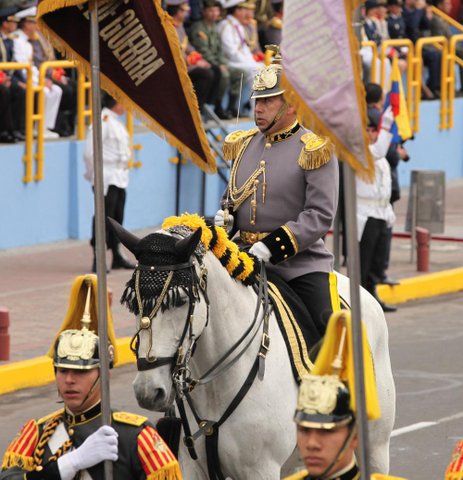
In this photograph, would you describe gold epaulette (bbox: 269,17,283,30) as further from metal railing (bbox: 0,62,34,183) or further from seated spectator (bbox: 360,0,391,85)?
metal railing (bbox: 0,62,34,183)

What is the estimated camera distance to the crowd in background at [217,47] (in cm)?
2133

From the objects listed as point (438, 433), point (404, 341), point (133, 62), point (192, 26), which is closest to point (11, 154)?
point (192, 26)

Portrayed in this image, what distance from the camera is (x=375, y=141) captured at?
1741 cm

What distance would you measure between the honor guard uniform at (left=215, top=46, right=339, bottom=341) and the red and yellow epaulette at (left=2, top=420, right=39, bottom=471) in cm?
246

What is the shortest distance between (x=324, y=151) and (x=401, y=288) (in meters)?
9.60

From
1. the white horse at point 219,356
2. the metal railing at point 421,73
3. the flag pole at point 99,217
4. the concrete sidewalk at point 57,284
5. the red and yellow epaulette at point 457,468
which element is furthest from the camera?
the metal railing at point 421,73

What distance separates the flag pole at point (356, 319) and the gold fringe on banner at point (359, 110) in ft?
0.11

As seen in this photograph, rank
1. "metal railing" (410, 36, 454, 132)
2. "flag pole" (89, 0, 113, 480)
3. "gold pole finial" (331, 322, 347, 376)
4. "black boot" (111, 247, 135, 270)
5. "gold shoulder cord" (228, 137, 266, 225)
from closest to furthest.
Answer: "gold pole finial" (331, 322, 347, 376) < "flag pole" (89, 0, 113, 480) < "gold shoulder cord" (228, 137, 266, 225) < "black boot" (111, 247, 135, 270) < "metal railing" (410, 36, 454, 132)

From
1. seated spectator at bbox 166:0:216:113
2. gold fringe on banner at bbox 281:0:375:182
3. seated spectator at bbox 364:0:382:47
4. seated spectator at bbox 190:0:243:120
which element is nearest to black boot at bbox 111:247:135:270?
seated spectator at bbox 166:0:216:113

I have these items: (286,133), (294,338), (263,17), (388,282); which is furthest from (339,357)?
(263,17)

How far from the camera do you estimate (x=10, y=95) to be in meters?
20.9

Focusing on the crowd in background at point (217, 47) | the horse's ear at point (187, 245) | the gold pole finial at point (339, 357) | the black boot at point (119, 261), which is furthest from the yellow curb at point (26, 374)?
the gold pole finial at point (339, 357)

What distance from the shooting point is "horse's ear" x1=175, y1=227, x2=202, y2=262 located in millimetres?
8383

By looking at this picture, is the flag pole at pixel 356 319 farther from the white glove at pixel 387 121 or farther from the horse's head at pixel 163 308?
the white glove at pixel 387 121
